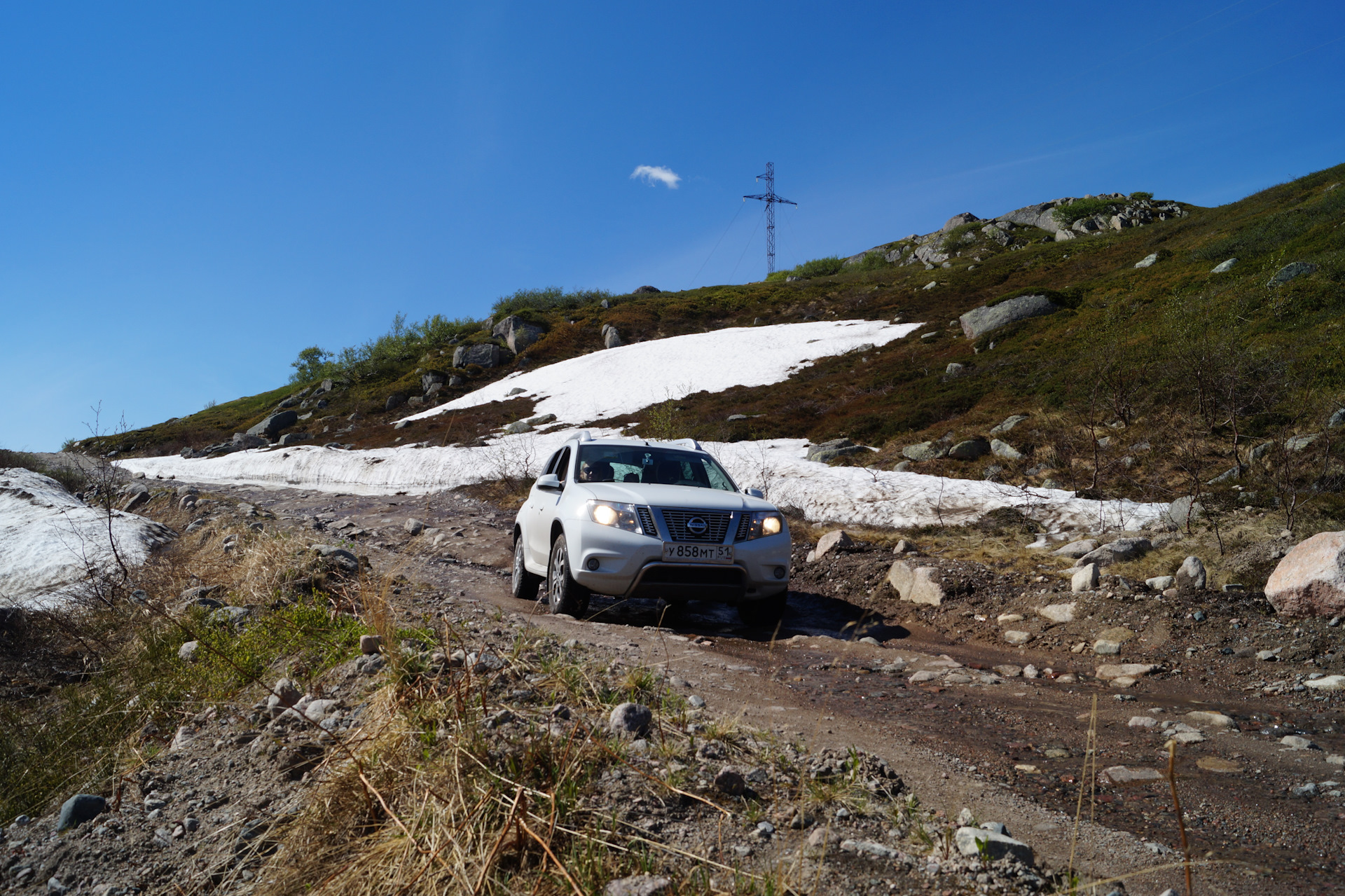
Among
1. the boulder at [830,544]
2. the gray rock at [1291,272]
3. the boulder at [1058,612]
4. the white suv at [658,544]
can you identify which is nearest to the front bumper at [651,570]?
the white suv at [658,544]

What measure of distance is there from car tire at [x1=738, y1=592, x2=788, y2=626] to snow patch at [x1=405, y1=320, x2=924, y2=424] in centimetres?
2399

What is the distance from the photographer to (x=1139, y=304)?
26.2 metres

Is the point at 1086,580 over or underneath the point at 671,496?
underneath

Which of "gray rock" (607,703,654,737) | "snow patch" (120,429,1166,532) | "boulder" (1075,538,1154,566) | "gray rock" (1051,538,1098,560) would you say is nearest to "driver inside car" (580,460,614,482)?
"gray rock" (607,703,654,737)

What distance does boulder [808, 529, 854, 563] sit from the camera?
1038 cm

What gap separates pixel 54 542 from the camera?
9805mm

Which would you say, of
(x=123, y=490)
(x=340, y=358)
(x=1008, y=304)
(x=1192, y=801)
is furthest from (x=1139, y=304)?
(x=340, y=358)

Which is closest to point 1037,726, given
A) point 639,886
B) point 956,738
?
point 956,738

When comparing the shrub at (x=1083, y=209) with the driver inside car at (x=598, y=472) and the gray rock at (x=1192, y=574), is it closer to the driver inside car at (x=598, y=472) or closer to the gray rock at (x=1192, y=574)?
the gray rock at (x=1192, y=574)

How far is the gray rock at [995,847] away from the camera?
2350mm

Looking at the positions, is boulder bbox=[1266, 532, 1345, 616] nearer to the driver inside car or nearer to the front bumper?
the front bumper

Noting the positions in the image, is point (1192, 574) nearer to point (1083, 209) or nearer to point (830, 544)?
point (830, 544)

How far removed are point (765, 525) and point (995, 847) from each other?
473cm

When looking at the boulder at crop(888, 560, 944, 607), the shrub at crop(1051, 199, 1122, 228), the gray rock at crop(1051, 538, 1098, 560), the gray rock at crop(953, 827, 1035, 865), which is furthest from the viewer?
the shrub at crop(1051, 199, 1122, 228)
